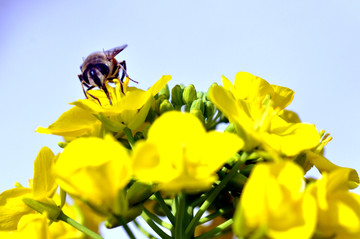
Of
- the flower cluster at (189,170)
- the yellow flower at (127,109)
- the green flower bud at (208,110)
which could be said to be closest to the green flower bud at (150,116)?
the flower cluster at (189,170)

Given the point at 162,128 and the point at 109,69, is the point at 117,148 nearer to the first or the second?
the point at 162,128

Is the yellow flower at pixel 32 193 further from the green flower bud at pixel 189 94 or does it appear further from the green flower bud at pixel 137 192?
the green flower bud at pixel 189 94

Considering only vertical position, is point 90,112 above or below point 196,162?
above

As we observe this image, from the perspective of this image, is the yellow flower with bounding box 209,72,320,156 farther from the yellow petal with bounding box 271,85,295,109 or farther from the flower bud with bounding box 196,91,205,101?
the flower bud with bounding box 196,91,205,101

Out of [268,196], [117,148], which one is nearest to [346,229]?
[268,196]

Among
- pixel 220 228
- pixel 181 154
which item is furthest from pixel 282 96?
pixel 181 154

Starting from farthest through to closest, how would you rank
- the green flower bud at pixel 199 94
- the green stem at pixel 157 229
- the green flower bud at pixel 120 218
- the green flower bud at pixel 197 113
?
the green flower bud at pixel 199 94 → the green flower bud at pixel 197 113 → the green stem at pixel 157 229 → the green flower bud at pixel 120 218
